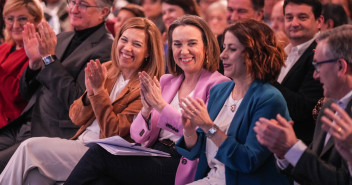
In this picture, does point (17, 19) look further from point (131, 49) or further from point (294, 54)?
point (294, 54)

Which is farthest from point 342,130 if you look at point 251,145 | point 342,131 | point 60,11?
point 60,11

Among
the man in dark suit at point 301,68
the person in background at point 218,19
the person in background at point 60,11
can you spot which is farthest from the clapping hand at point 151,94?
the person in background at point 60,11

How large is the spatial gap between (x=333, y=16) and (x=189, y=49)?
59.4 inches

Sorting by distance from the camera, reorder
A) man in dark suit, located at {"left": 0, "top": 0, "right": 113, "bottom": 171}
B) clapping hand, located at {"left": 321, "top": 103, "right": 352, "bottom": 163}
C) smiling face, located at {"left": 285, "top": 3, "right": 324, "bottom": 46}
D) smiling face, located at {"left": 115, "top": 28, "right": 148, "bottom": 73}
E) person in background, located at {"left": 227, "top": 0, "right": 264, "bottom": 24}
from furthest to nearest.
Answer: person in background, located at {"left": 227, "top": 0, "right": 264, "bottom": 24}, man in dark suit, located at {"left": 0, "top": 0, "right": 113, "bottom": 171}, smiling face, located at {"left": 285, "top": 3, "right": 324, "bottom": 46}, smiling face, located at {"left": 115, "top": 28, "right": 148, "bottom": 73}, clapping hand, located at {"left": 321, "top": 103, "right": 352, "bottom": 163}

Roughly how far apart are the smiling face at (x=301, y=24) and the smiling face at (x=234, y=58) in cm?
118

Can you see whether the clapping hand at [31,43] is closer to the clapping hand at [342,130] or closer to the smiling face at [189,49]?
the smiling face at [189,49]

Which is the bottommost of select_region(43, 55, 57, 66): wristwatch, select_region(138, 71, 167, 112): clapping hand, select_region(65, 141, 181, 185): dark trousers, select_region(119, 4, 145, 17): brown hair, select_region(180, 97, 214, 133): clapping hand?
select_region(65, 141, 181, 185): dark trousers

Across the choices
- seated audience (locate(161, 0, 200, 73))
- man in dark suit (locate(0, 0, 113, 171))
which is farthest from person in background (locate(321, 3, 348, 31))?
man in dark suit (locate(0, 0, 113, 171))

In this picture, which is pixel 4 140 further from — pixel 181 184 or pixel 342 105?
pixel 342 105

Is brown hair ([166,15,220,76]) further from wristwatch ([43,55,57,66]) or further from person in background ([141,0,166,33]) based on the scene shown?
person in background ([141,0,166,33])

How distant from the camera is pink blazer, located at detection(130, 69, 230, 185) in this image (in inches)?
120

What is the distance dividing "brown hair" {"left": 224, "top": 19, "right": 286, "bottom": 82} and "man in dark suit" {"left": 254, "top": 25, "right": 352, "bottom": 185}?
329 mm

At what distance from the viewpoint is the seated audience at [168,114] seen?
9.98ft

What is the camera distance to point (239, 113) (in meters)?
2.64
